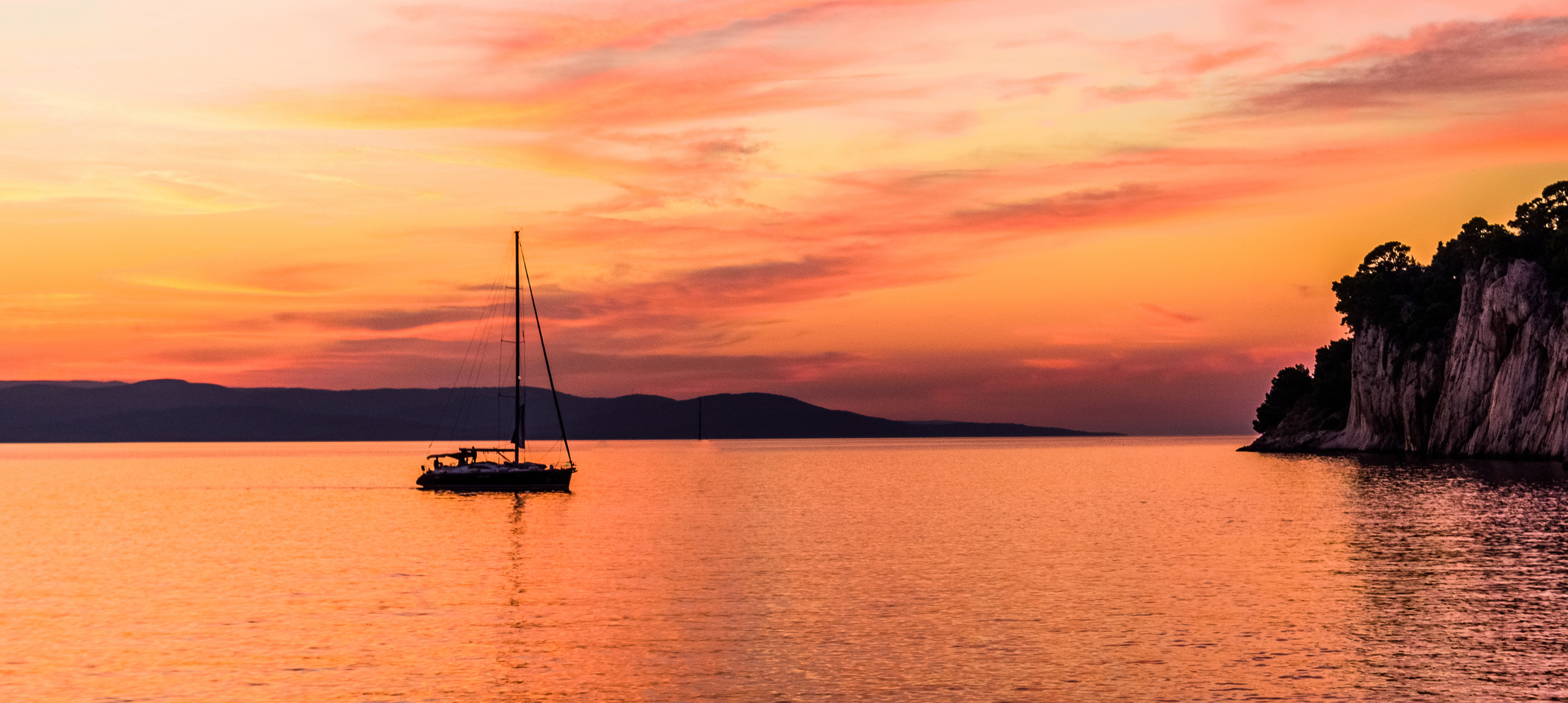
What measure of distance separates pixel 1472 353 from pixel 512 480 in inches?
4349

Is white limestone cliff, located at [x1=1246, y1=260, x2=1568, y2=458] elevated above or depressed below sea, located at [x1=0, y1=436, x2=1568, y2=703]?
above

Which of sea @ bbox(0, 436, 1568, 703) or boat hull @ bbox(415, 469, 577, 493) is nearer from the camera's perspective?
sea @ bbox(0, 436, 1568, 703)

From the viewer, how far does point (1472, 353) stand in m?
152

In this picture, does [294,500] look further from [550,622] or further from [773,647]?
[773,647]

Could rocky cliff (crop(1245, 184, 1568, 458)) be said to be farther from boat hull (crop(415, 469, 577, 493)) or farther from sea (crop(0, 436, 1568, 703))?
boat hull (crop(415, 469, 577, 493))

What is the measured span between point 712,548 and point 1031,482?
8325 cm

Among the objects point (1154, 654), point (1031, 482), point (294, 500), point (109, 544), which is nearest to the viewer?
point (1154, 654)

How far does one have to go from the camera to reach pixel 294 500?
113938 mm

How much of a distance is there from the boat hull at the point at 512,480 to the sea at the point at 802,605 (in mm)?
15176

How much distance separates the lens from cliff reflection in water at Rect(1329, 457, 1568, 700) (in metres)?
29.8

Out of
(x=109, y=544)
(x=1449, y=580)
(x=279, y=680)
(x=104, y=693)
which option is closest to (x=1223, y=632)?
(x=1449, y=580)

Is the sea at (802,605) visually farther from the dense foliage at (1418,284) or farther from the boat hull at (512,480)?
Answer: the dense foliage at (1418,284)

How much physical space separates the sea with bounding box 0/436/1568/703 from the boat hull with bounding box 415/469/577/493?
49.8 ft

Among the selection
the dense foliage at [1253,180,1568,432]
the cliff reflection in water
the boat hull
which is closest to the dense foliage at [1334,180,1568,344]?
the dense foliage at [1253,180,1568,432]
